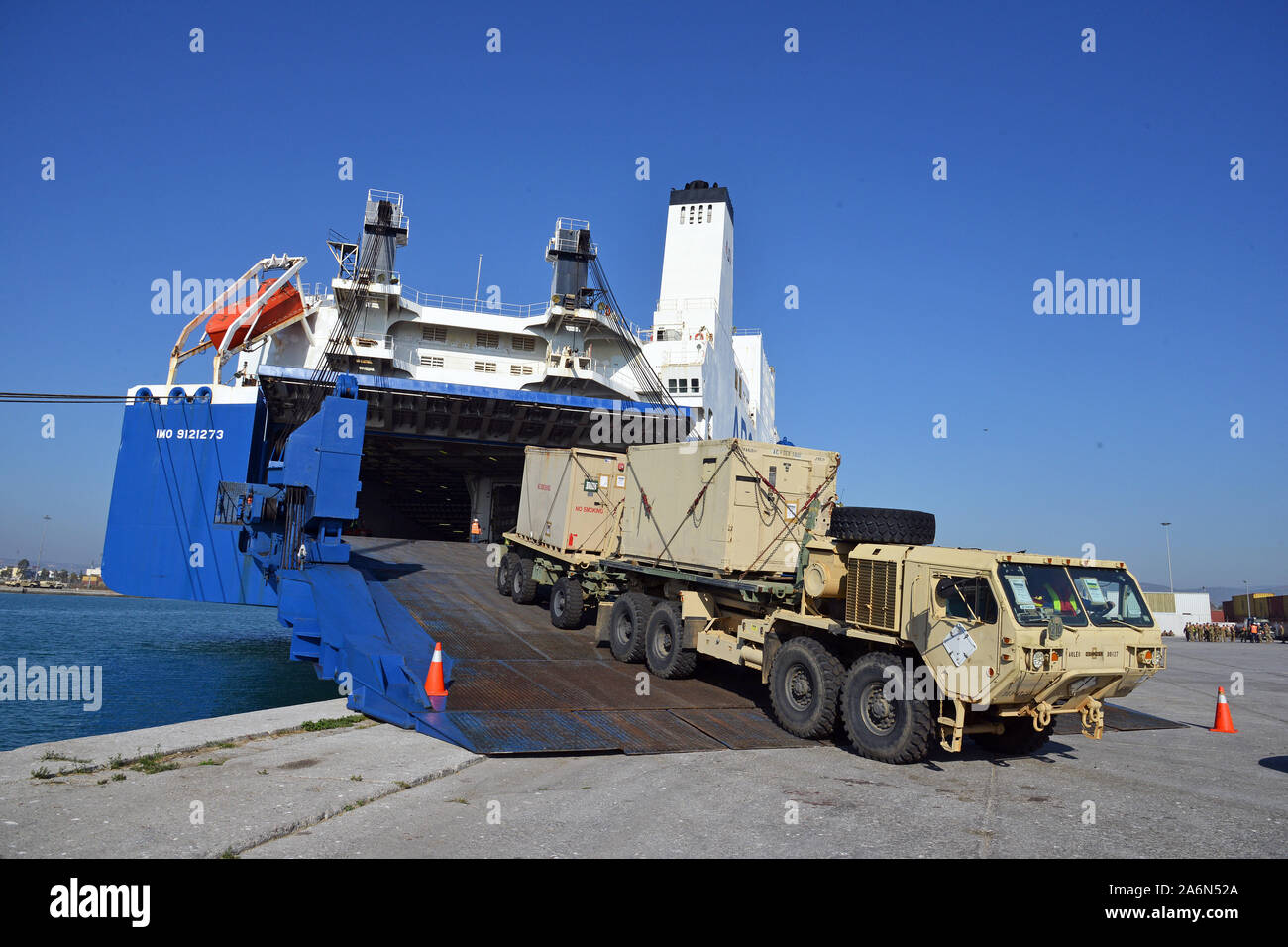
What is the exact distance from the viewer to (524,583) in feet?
57.2

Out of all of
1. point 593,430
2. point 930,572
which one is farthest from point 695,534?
point 593,430

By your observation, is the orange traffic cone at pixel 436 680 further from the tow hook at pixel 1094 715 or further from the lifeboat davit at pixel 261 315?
the lifeboat davit at pixel 261 315

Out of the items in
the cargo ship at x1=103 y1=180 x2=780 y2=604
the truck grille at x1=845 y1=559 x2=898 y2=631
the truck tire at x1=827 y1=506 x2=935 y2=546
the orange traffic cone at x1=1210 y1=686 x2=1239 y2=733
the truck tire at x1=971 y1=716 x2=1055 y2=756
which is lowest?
the orange traffic cone at x1=1210 y1=686 x2=1239 y2=733

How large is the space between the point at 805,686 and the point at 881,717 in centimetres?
125

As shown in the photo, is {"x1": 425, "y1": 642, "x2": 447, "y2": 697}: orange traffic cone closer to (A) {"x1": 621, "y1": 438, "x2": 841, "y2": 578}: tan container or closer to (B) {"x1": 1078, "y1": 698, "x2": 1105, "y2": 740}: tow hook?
(A) {"x1": 621, "y1": 438, "x2": 841, "y2": 578}: tan container

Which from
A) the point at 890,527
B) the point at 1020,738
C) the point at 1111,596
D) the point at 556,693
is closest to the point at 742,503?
the point at 890,527

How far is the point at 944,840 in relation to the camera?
616 centimetres

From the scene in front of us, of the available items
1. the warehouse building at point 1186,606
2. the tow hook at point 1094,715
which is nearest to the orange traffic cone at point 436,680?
the tow hook at point 1094,715

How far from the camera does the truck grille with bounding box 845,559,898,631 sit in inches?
349

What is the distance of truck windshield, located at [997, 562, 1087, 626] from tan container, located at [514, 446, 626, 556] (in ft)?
29.3

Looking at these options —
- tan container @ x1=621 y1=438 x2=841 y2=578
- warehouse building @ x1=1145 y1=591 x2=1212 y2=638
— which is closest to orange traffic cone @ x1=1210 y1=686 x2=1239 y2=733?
tan container @ x1=621 y1=438 x2=841 y2=578

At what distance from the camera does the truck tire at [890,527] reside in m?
9.48
